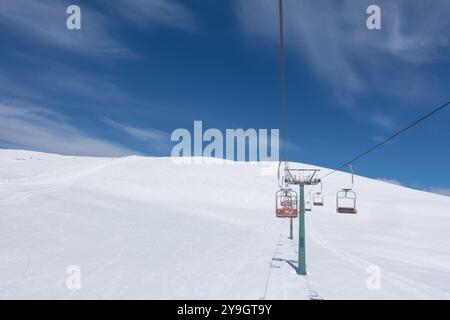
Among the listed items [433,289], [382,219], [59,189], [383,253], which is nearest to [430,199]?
[382,219]

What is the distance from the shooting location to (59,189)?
36.7m

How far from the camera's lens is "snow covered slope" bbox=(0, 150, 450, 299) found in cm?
1193

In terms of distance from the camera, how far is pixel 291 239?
2453 centimetres

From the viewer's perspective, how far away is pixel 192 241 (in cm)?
2123

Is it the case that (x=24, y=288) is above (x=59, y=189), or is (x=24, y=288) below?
below

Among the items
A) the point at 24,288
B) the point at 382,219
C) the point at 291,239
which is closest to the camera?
the point at 24,288

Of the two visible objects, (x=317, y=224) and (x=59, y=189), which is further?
(x=59, y=189)

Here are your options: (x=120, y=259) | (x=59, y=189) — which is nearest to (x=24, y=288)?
(x=120, y=259)

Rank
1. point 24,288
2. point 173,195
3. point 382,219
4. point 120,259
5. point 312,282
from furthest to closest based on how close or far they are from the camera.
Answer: point 173,195, point 382,219, point 120,259, point 312,282, point 24,288

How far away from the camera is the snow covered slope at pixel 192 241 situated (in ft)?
39.1
